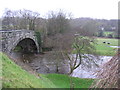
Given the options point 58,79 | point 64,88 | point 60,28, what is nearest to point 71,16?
point 60,28

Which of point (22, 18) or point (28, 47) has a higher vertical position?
point (22, 18)

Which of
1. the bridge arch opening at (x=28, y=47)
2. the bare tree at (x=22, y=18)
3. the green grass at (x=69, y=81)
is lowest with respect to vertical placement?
the green grass at (x=69, y=81)

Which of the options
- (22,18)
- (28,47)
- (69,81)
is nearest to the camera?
(69,81)

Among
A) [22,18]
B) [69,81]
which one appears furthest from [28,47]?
[69,81]

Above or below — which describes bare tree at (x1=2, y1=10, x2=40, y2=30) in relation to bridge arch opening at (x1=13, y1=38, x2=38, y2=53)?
above

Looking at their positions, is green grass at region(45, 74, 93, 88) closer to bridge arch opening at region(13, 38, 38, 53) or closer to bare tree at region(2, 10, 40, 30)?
bridge arch opening at region(13, 38, 38, 53)

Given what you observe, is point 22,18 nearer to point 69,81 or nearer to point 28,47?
point 28,47

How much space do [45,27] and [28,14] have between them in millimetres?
6384

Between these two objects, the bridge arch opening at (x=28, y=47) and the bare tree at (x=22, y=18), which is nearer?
the bridge arch opening at (x=28, y=47)

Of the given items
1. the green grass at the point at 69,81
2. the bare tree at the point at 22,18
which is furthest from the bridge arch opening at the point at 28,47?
the green grass at the point at 69,81

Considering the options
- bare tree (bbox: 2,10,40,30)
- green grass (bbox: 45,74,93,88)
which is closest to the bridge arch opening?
bare tree (bbox: 2,10,40,30)

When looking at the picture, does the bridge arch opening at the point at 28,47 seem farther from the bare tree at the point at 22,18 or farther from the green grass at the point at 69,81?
the green grass at the point at 69,81

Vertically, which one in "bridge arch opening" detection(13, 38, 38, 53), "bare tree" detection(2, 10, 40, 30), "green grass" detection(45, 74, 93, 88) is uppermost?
"bare tree" detection(2, 10, 40, 30)

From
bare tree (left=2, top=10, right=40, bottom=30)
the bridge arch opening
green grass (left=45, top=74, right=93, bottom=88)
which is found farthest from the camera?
bare tree (left=2, top=10, right=40, bottom=30)
